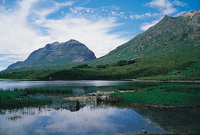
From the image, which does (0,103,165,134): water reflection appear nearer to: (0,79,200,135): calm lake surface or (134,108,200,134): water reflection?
(0,79,200,135): calm lake surface

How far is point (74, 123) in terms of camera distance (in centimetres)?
2486

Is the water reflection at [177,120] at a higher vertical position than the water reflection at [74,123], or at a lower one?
lower

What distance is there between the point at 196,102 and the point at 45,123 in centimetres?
3551

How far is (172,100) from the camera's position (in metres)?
38.2

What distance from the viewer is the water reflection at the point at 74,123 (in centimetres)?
2164

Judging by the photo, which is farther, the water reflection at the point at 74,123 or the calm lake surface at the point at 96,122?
the water reflection at the point at 74,123

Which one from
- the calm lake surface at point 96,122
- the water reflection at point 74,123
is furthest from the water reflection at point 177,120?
the water reflection at point 74,123

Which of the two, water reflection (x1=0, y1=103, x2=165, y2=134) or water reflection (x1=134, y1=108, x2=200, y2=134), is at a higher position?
water reflection (x1=0, y1=103, x2=165, y2=134)

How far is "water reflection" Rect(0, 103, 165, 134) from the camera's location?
21.6m

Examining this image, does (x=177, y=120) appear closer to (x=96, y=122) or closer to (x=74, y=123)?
(x=96, y=122)

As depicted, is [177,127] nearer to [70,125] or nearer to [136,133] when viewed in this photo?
[136,133]

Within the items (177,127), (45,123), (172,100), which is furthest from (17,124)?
(172,100)

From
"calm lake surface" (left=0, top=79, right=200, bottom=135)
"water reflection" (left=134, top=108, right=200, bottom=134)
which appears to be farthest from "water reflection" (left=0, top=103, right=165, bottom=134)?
"water reflection" (left=134, top=108, right=200, bottom=134)

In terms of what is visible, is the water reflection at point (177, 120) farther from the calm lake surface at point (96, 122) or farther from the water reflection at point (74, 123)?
the water reflection at point (74, 123)
